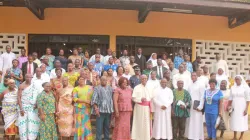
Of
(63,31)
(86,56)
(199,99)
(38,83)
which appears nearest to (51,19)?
(63,31)

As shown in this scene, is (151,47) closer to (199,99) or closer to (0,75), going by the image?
(199,99)

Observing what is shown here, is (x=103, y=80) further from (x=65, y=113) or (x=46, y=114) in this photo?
(x=46, y=114)

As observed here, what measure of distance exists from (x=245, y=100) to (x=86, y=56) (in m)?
5.03

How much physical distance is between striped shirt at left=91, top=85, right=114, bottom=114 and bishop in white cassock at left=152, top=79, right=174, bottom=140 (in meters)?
1.28

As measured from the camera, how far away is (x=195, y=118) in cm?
859

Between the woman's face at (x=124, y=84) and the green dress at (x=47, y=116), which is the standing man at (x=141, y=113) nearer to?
the woman's face at (x=124, y=84)

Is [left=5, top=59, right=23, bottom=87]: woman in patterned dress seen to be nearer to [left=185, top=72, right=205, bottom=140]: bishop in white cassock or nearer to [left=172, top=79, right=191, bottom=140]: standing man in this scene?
[left=172, top=79, right=191, bottom=140]: standing man

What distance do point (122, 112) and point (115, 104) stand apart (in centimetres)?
29

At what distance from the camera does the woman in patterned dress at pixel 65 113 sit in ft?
25.1

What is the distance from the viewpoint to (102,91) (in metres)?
7.71

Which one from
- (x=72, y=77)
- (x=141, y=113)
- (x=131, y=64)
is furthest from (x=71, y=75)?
(x=131, y=64)

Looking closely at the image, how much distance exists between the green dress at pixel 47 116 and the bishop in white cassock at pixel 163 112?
A: 258cm

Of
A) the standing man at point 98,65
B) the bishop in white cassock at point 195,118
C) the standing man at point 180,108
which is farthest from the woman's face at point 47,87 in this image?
the bishop in white cassock at point 195,118

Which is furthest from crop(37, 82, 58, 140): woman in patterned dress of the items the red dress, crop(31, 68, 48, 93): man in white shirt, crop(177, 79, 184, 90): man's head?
crop(177, 79, 184, 90): man's head
